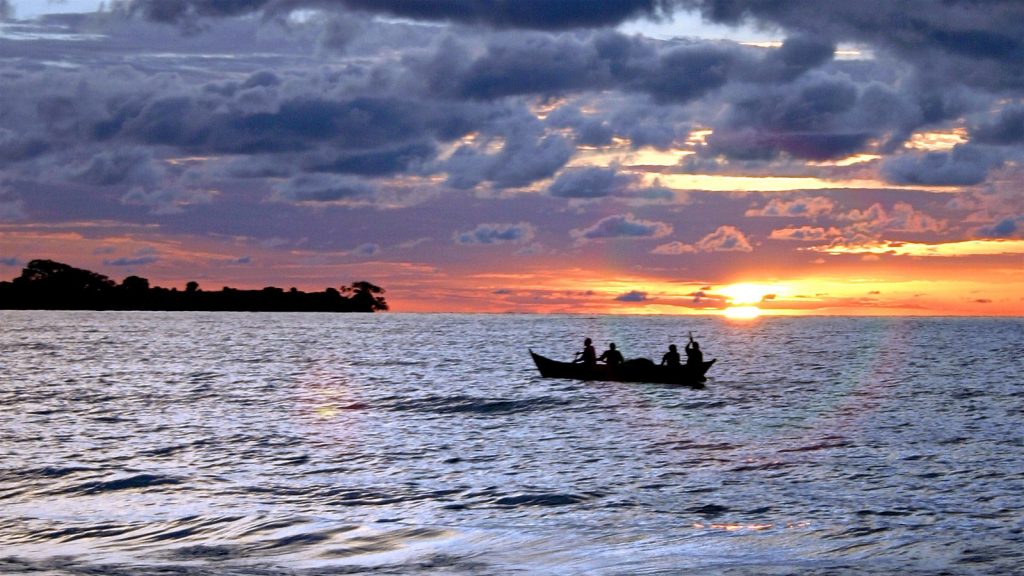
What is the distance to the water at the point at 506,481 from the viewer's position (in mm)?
19953

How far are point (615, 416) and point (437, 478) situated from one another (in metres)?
19.7

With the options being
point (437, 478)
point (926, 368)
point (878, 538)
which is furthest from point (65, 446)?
point (926, 368)

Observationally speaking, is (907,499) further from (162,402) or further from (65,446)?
(162,402)

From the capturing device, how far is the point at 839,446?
122 ft

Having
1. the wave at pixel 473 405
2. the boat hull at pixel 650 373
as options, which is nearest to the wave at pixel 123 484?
the wave at pixel 473 405

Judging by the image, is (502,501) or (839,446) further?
(839,446)

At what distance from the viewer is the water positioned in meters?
20.0

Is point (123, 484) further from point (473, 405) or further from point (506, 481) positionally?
point (473, 405)

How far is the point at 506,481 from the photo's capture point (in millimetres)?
29078

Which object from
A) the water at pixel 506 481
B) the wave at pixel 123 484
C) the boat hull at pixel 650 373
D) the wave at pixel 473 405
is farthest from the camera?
the boat hull at pixel 650 373

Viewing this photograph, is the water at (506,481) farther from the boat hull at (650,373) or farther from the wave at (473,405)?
the boat hull at (650,373)

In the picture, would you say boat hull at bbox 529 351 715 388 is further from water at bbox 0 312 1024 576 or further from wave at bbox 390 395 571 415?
wave at bbox 390 395 571 415

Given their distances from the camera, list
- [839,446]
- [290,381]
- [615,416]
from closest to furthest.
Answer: [839,446] < [615,416] < [290,381]

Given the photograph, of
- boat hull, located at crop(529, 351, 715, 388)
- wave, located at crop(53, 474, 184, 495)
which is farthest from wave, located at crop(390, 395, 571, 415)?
wave, located at crop(53, 474, 184, 495)
